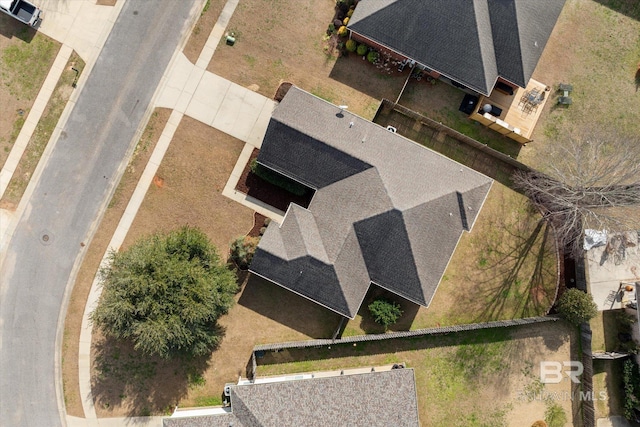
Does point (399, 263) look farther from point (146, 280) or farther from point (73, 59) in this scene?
point (73, 59)

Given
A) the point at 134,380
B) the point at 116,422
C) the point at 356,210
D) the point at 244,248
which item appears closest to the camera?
the point at 356,210

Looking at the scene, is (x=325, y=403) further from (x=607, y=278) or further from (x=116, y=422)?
(x=607, y=278)

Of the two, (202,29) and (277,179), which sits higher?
(202,29)

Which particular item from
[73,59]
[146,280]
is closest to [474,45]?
[146,280]

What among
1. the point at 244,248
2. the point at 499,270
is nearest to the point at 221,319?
the point at 244,248

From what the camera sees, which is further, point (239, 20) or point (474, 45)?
point (239, 20)

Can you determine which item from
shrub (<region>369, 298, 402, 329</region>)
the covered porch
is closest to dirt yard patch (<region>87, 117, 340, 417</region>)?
shrub (<region>369, 298, 402, 329</region>)

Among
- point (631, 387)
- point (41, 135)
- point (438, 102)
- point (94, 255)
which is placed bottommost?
point (94, 255)

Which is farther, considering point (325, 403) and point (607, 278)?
point (607, 278)
